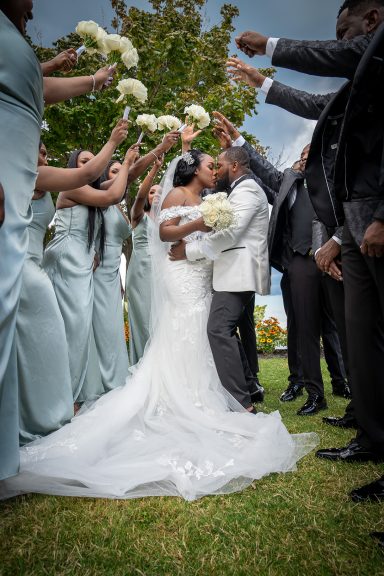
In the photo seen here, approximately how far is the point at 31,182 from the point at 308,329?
3.28 metres

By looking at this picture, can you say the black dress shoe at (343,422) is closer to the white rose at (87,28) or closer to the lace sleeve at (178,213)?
the lace sleeve at (178,213)

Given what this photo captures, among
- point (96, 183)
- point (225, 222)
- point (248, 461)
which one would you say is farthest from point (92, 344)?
point (248, 461)

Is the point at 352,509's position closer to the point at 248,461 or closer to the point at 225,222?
the point at 248,461

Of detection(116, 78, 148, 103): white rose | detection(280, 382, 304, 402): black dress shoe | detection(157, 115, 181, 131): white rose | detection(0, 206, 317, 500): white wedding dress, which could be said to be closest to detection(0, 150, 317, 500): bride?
detection(0, 206, 317, 500): white wedding dress

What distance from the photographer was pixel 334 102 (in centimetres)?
273

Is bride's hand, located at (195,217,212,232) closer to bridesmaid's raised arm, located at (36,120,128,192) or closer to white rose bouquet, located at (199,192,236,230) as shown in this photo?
white rose bouquet, located at (199,192,236,230)

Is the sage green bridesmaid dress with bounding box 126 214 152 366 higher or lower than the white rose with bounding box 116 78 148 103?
lower

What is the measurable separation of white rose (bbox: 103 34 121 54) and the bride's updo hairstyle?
129cm

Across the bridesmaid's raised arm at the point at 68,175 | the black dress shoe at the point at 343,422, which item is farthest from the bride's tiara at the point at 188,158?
the black dress shoe at the point at 343,422

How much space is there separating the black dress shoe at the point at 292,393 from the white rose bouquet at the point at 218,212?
8.34 ft

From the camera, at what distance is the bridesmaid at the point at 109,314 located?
16.7 feet

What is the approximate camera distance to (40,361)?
11.0 ft

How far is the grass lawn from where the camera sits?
162 centimetres

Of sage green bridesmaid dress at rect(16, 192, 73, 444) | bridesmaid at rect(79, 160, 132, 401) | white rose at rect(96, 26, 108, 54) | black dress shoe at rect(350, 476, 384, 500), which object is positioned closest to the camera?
black dress shoe at rect(350, 476, 384, 500)
